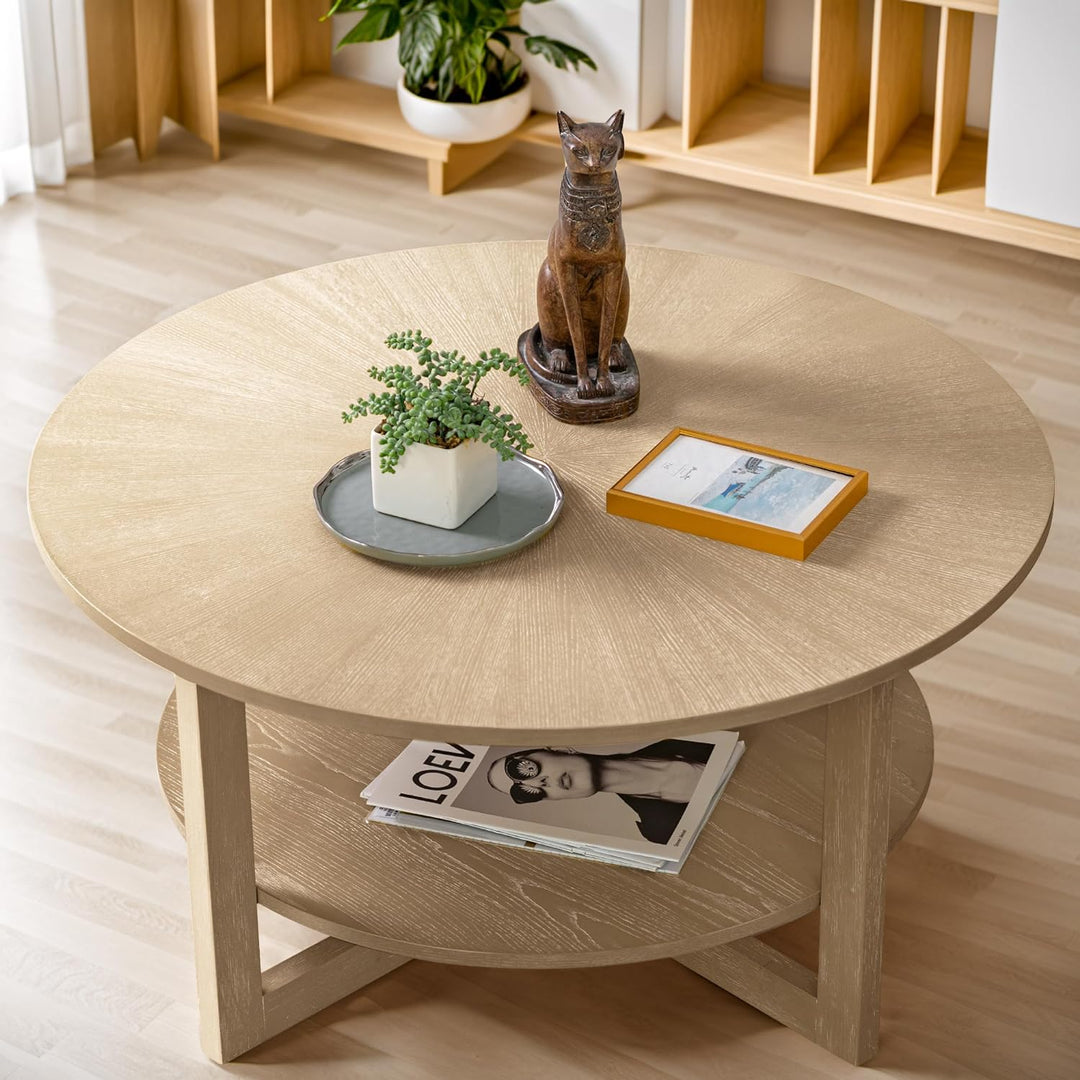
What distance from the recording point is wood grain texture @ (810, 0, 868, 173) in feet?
11.3

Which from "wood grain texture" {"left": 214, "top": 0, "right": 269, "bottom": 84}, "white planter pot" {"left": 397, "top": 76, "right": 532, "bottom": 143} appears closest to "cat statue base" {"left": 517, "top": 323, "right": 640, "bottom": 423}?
"white planter pot" {"left": 397, "top": 76, "right": 532, "bottom": 143}

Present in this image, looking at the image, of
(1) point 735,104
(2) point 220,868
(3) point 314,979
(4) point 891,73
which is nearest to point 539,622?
(2) point 220,868

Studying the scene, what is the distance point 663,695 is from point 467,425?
0.37 meters

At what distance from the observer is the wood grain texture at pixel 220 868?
1542 millimetres

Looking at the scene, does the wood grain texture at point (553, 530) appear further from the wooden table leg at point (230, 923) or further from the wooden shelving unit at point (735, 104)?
the wooden shelving unit at point (735, 104)

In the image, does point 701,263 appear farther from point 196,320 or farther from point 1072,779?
point 1072,779

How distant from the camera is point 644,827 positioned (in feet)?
5.75

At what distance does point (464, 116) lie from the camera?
3.68m

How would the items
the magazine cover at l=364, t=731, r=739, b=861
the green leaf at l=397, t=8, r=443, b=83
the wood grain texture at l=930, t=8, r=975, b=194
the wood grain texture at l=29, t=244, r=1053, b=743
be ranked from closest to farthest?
1. the wood grain texture at l=29, t=244, r=1053, b=743
2. the magazine cover at l=364, t=731, r=739, b=861
3. the wood grain texture at l=930, t=8, r=975, b=194
4. the green leaf at l=397, t=8, r=443, b=83

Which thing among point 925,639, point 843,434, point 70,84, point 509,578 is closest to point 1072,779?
point 843,434

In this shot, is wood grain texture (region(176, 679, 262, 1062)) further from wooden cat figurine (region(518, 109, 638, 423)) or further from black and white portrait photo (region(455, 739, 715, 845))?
wooden cat figurine (region(518, 109, 638, 423))

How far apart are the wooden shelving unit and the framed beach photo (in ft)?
5.94

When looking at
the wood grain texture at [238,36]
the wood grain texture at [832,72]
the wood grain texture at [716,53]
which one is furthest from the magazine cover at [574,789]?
the wood grain texture at [238,36]

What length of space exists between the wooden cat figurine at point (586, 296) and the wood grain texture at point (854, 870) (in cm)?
47
